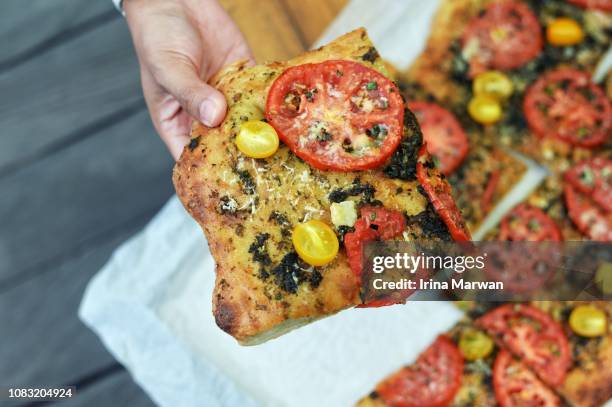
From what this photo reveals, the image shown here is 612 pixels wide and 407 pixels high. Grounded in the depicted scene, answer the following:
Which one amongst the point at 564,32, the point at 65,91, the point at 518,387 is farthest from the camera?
the point at 65,91

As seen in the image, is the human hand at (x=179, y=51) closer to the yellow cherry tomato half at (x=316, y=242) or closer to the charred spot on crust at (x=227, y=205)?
the charred spot on crust at (x=227, y=205)

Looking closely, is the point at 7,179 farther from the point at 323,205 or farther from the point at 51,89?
the point at 323,205

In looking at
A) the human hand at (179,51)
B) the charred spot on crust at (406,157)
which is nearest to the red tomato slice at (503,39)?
the human hand at (179,51)

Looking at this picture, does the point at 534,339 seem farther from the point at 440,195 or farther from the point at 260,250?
the point at 260,250

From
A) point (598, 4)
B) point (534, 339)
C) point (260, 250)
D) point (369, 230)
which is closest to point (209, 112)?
point (260, 250)

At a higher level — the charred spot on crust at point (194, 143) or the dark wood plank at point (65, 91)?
the charred spot on crust at point (194, 143)
